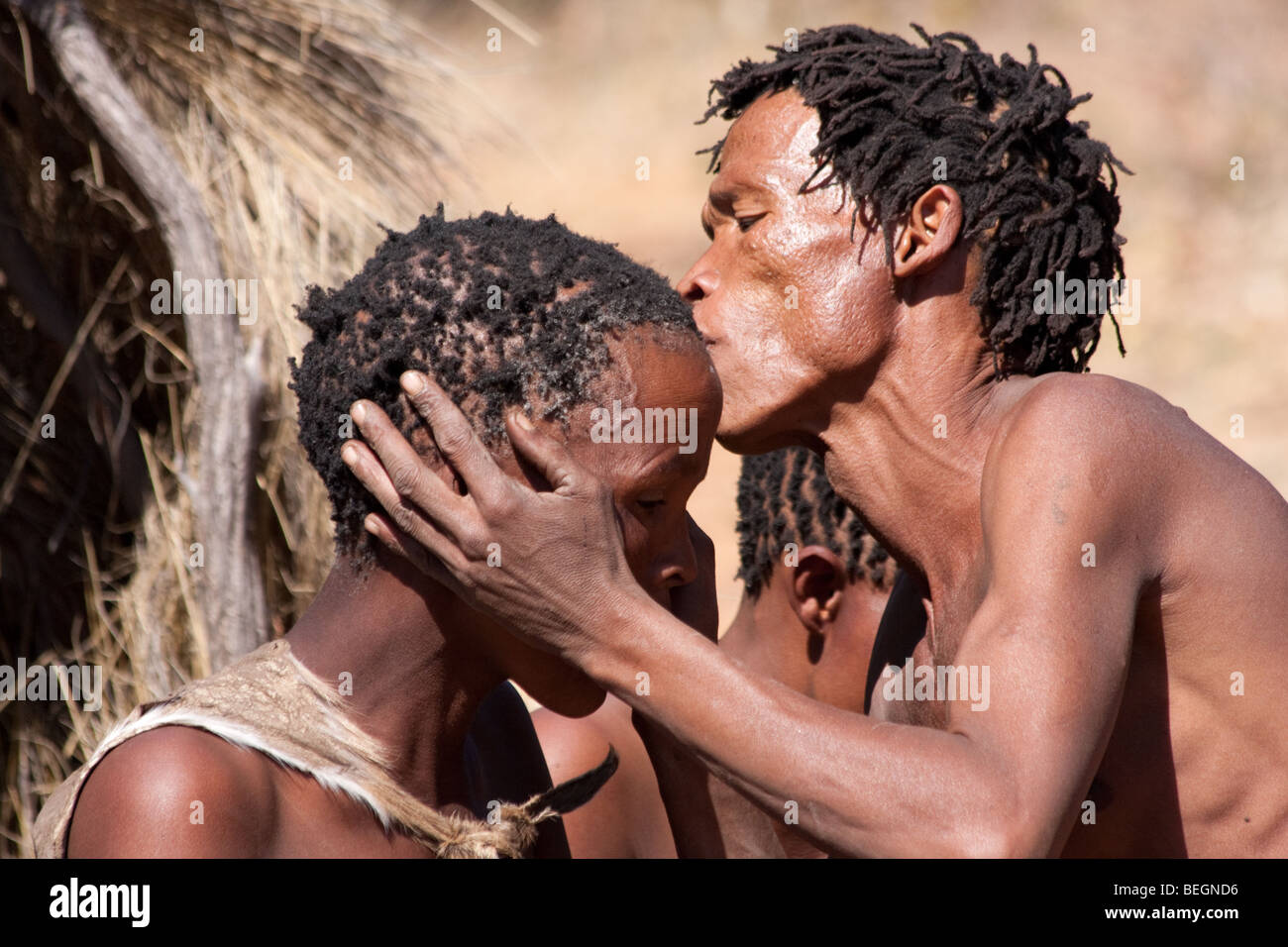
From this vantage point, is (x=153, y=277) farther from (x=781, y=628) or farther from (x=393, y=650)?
(x=393, y=650)

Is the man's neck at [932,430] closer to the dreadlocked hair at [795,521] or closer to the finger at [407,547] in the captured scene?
the dreadlocked hair at [795,521]

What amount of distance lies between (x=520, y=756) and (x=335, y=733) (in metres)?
0.55

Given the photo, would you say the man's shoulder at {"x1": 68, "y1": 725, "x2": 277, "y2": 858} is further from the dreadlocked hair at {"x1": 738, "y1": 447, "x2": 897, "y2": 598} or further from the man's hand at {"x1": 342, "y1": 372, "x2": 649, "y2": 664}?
the dreadlocked hair at {"x1": 738, "y1": 447, "x2": 897, "y2": 598}

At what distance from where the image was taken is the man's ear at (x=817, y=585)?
3244mm

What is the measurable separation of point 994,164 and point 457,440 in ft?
3.97

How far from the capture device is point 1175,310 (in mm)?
12031

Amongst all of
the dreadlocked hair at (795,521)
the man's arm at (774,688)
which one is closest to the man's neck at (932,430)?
the man's arm at (774,688)

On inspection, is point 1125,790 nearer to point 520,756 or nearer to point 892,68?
point 520,756

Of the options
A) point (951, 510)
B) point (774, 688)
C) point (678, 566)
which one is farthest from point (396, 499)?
point (951, 510)

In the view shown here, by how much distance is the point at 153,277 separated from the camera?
392cm

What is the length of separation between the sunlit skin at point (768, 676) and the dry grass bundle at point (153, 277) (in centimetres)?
114

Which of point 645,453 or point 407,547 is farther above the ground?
point 645,453

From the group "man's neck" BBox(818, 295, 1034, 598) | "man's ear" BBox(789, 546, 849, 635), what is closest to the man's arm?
"man's neck" BBox(818, 295, 1034, 598)
